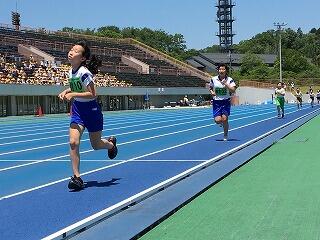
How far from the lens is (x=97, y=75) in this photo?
174 ft

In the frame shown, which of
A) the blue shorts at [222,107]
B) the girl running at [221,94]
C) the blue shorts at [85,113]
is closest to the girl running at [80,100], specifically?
the blue shorts at [85,113]

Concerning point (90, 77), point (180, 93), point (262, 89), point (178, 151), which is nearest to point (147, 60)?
point (180, 93)

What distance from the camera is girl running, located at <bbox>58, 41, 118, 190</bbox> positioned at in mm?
7281

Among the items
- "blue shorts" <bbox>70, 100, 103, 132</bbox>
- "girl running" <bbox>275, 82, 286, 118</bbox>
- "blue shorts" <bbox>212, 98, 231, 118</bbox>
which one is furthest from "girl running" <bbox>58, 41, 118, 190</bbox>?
"girl running" <bbox>275, 82, 286, 118</bbox>

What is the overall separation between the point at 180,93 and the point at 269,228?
199ft

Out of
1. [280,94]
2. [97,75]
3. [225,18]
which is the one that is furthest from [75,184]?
[225,18]

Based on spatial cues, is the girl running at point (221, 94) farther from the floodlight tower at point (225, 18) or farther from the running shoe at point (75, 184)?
the floodlight tower at point (225, 18)

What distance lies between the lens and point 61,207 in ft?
20.4

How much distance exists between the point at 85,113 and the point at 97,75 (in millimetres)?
45918

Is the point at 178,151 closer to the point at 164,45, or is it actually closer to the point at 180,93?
the point at 180,93

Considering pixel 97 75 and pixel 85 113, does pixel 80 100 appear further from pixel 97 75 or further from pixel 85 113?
pixel 97 75

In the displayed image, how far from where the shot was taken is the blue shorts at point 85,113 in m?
7.40

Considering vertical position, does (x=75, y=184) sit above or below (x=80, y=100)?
below

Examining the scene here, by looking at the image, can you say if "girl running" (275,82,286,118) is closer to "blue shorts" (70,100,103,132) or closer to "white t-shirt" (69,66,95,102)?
"blue shorts" (70,100,103,132)
